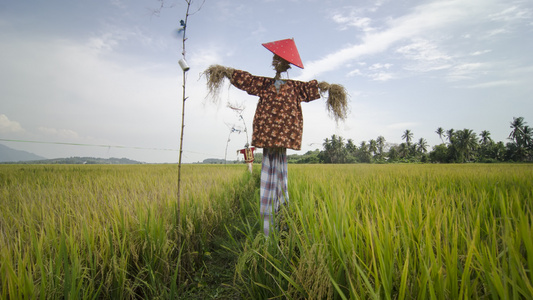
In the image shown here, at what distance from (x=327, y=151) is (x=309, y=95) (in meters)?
53.4

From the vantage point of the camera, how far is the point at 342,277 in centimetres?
100

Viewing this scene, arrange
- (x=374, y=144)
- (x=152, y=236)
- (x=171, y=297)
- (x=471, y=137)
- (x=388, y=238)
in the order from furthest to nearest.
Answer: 1. (x=374, y=144)
2. (x=471, y=137)
3. (x=152, y=236)
4. (x=171, y=297)
5. (x=388, y=238)

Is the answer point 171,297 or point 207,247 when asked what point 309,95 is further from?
point 171,297

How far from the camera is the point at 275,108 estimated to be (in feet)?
7.57

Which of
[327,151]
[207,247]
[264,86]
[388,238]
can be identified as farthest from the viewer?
[327,151]

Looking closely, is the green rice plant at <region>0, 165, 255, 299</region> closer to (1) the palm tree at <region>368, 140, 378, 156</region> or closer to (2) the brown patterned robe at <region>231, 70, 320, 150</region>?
(2) the brown patterned robe at <region>231, 70, 320, 150</region>

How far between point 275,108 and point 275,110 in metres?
0.03

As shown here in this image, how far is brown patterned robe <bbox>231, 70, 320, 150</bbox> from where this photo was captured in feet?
7.41

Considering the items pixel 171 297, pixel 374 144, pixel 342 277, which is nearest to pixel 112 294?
pixel 171 297

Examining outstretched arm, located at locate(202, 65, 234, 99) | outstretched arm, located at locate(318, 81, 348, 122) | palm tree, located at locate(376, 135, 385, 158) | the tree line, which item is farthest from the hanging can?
palm tree, located at locate(376, 135, 385, 158)

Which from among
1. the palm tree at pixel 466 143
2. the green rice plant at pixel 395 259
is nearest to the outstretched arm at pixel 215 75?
the green rice plant at pixel 395 259

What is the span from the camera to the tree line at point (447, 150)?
37134 mm

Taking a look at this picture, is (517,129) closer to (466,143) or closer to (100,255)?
(466,143)

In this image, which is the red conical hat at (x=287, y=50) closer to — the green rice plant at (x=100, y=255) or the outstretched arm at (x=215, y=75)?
the outstretched arm at (x=215, y=75)
